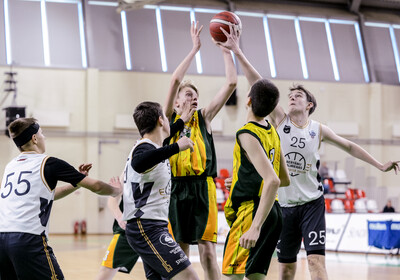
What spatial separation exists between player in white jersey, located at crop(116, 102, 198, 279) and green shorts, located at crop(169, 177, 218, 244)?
0.99 m

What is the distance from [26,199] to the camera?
14.3 ft

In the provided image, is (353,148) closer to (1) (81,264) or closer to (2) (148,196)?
(2) (148,196)

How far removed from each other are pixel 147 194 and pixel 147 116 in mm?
568

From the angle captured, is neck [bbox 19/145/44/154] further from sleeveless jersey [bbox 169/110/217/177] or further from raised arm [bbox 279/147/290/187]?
raised arm [bbox 279/147/290/187]

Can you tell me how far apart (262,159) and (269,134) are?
38cm

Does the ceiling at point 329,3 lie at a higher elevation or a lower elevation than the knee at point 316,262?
higher

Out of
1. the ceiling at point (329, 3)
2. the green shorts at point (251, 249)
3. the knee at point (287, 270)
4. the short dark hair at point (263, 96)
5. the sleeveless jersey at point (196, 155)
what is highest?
the ceiling at point (329, 3)

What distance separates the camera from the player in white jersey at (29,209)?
4.25 meters

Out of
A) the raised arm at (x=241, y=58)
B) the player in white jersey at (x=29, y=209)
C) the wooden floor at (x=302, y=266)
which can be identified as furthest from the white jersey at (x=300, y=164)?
the wooden floor at (x=302, y=266)

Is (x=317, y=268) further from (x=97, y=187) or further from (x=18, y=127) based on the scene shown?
(x=18, y=127)

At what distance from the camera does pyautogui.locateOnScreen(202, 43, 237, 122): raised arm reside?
5.57m

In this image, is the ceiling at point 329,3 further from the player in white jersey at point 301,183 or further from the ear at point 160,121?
the ear at point 160,121

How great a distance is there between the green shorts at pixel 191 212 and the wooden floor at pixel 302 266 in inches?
124

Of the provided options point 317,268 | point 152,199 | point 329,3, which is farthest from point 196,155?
point 329,3
